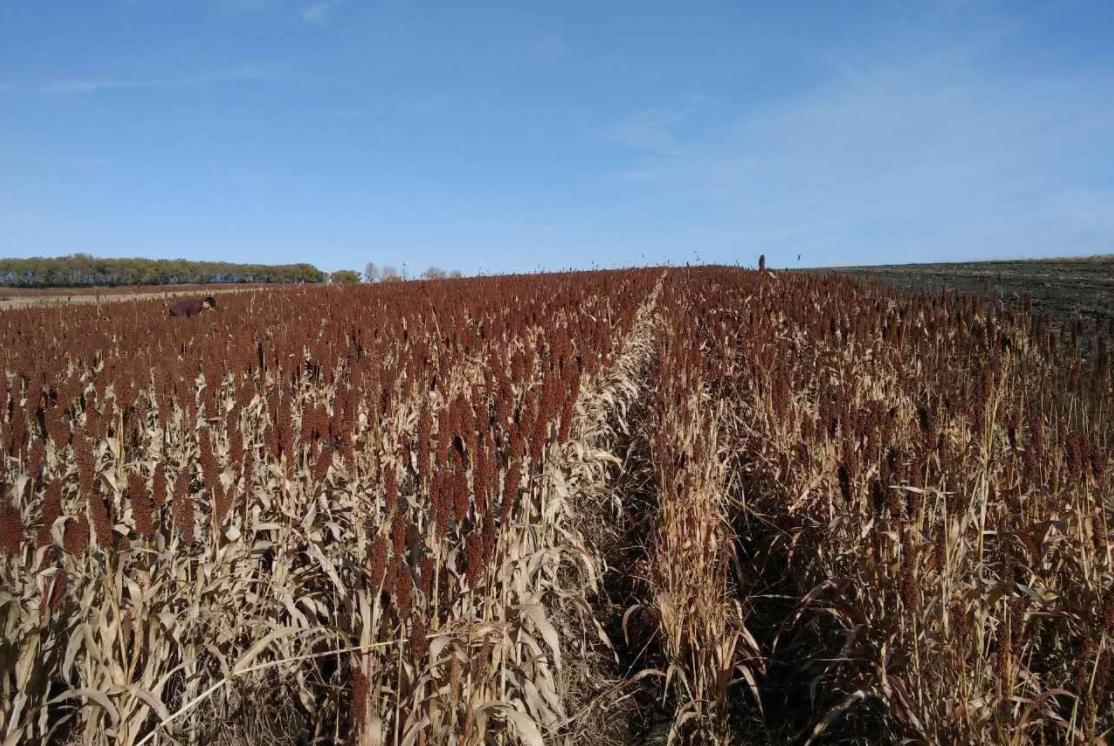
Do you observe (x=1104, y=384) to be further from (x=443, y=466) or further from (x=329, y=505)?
(x=329, y=505)

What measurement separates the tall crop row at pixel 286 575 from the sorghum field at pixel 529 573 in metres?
0.02

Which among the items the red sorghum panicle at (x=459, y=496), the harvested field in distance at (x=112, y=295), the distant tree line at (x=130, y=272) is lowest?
the red sorghum panicle at (x=459, y=496)

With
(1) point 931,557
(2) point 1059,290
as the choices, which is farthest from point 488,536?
(2) point 1059,290

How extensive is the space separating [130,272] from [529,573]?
357 feet

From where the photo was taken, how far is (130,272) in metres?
90.6

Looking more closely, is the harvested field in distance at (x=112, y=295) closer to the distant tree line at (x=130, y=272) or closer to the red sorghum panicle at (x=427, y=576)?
the red sorghum panicle at (x=427, y=576)

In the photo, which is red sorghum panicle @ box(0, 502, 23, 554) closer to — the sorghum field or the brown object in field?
the sorghum field

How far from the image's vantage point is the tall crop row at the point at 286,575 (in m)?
1.92

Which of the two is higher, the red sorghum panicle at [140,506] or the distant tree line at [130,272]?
the distant tree line at [130,272]

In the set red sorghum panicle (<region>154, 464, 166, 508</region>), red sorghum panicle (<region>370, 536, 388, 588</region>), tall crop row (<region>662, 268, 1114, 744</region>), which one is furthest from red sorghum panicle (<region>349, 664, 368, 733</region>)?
tall crop row (<region>662, 268, 1114, 744</region>)

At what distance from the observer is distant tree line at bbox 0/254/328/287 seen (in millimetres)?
81438

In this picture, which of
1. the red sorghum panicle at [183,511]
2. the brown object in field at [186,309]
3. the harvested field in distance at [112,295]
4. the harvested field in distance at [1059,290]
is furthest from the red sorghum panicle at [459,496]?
the harvested field in distance at [112,295]

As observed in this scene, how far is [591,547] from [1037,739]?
7.96 ft

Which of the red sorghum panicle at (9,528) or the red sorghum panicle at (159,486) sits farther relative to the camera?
the red sorghum panicle at (159,486)
